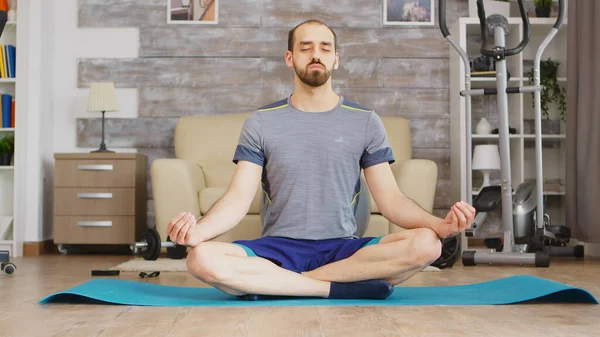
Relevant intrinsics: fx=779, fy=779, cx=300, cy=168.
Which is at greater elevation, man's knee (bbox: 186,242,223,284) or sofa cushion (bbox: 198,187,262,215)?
sofa cushion (bbox: 198,187,262,215)

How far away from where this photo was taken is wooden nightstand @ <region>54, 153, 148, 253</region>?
16.1ft

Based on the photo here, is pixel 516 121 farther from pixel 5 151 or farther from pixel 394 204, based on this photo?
pixel 5 151

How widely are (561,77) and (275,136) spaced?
135 inches

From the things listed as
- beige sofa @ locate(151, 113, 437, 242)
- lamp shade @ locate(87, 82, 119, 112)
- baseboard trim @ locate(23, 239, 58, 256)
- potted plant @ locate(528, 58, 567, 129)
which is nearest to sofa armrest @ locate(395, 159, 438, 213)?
beige sofa @ locate(151, 113, 437, 242)

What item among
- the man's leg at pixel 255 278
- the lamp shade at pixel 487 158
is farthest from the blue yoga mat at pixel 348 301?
the lamp shade at pixel 487 158

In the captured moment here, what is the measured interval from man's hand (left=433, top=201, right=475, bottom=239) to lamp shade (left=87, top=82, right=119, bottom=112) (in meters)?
3.41

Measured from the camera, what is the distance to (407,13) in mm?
5367

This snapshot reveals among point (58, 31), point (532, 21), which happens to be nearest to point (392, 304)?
point (532, 21)

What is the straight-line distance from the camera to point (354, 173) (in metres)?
2.43

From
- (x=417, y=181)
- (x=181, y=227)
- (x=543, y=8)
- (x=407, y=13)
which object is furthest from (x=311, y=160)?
(x=543, y=8)

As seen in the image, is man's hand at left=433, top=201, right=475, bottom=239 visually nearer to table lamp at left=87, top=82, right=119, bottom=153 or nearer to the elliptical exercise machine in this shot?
the elliptical exercise machine

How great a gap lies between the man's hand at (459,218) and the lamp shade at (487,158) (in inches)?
119

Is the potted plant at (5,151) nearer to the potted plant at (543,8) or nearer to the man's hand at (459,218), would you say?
the potted plant at (543,8)

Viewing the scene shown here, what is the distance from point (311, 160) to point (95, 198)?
2838mm
